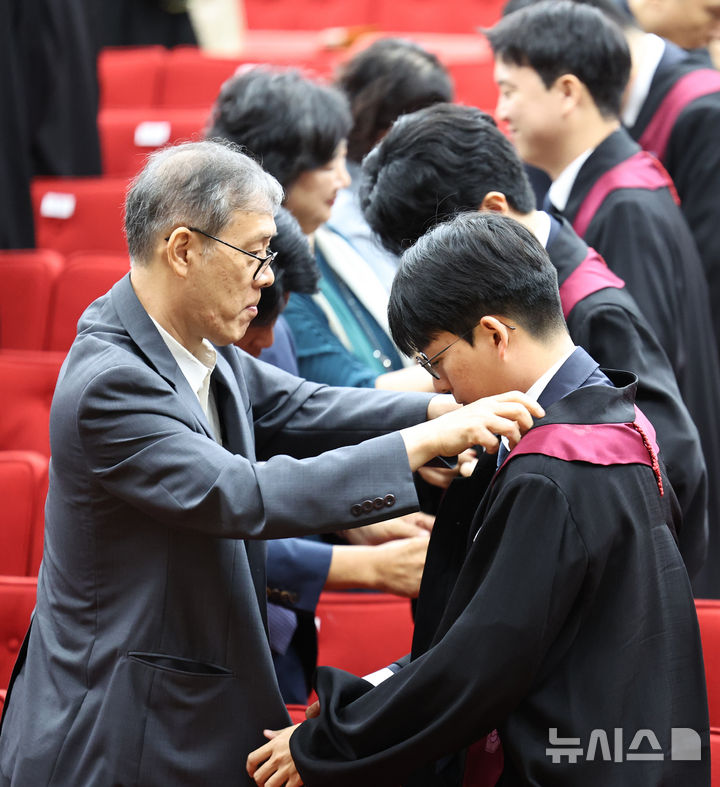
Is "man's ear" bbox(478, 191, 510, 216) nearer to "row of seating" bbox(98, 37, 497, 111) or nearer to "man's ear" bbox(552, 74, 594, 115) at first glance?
"man's ear" bbox(552, 74, 594, 115)

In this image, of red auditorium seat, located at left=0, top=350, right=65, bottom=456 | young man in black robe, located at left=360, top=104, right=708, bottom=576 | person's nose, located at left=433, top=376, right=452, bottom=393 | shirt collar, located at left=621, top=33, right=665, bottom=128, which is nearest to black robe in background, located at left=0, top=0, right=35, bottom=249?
red auditorium seat, located at left=0, top=350, right=65, bottom=456

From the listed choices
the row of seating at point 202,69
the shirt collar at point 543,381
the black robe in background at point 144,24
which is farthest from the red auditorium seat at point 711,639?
the black robe in background at point 144,24

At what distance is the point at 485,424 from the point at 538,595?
210 mm

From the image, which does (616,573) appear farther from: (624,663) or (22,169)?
(22,169)

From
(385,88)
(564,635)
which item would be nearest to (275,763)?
(564,635)

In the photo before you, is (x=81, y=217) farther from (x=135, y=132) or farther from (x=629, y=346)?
(x=629, y=346)

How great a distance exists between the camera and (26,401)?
2650mm

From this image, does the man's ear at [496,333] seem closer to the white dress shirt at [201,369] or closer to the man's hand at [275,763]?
the white dress shirt at [201,369]

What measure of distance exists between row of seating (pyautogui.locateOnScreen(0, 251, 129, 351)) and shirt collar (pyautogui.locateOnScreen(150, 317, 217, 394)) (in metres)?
1.65

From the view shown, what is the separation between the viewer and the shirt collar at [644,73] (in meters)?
2.81

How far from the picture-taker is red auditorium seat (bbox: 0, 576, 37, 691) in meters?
2.05

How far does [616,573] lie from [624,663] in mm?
106

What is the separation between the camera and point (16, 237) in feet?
12.4

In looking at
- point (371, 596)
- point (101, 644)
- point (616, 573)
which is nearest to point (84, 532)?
point (101, 644)
